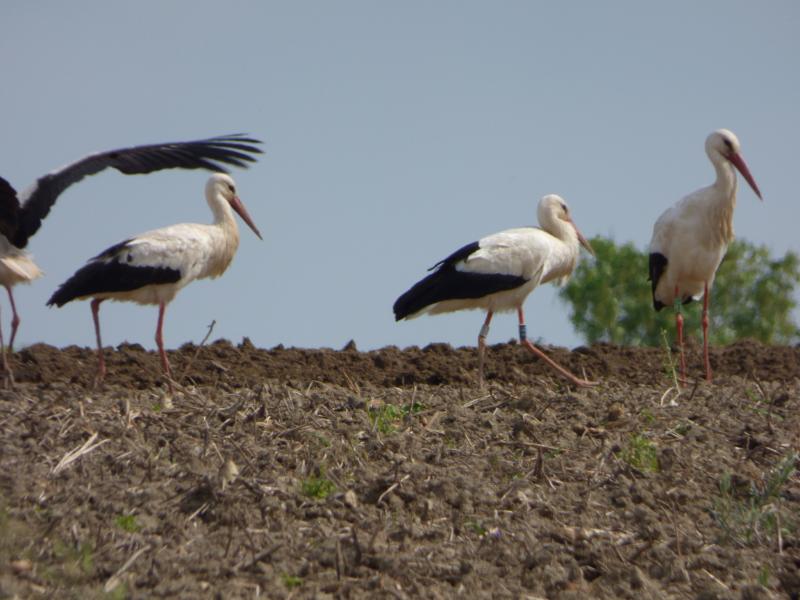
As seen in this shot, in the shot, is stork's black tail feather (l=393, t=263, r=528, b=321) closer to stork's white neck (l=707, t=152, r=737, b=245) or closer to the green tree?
stork's white neck (l=707, t=152, r=737, b=245)

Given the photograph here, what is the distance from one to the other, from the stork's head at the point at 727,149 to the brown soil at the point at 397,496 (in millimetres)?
4938

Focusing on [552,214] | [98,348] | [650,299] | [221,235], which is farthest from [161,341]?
[650,299]

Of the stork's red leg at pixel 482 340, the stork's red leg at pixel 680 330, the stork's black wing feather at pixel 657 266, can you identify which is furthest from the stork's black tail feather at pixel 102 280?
the stork's black wing feather at pixel 657 266

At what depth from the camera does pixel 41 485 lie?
522cm

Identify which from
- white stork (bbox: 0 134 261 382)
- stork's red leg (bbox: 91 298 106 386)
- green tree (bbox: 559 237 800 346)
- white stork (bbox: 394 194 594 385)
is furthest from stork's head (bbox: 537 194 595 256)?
green tree (bbox: 559 237 800 346)

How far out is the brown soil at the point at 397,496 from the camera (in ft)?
14.3

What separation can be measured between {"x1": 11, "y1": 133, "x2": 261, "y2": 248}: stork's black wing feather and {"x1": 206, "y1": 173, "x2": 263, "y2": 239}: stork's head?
121cm

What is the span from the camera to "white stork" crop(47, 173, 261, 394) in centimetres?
1059

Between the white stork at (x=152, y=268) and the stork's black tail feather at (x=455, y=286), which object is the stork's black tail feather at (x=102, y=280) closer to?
the white stork at (x=152, y=268)

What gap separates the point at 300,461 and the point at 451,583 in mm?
1398

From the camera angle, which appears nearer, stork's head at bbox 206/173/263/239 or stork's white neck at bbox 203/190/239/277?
stork's white neck at bbox 203/190/239/277

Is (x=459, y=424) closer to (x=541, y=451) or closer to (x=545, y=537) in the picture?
(x=541, y=451)

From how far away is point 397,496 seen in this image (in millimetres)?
5055

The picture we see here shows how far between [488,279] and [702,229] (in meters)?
2.49
